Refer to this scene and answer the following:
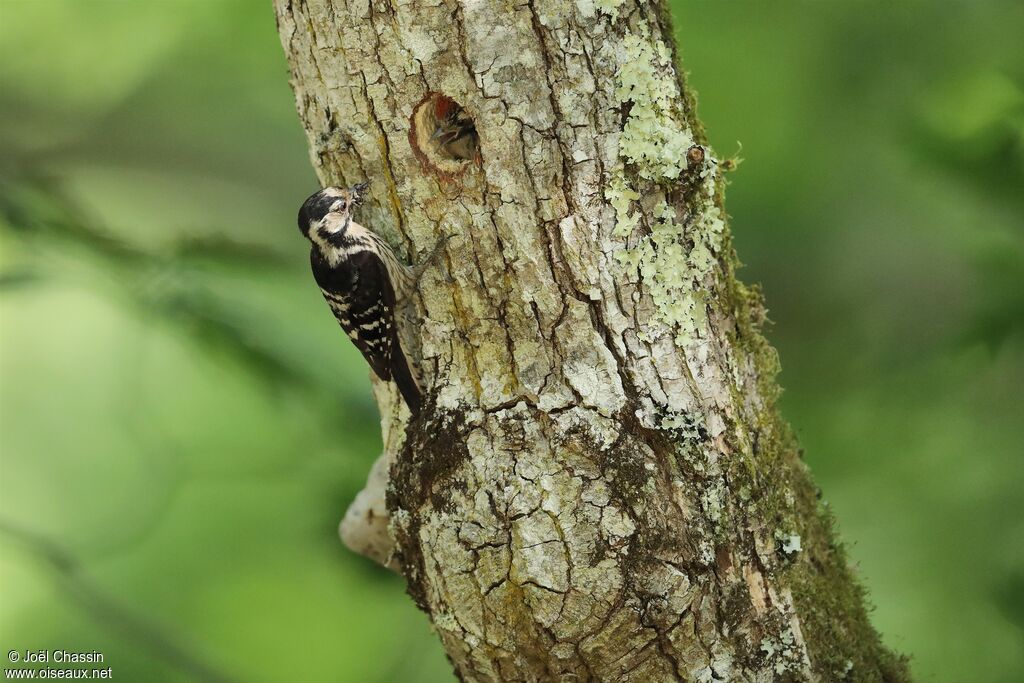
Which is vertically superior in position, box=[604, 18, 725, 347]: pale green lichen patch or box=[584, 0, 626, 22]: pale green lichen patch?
box=[584, 0, 626, 22]: pale green lichen patch

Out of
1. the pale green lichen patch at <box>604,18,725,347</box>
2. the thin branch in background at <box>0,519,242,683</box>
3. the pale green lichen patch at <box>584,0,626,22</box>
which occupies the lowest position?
the thin branch in background at <box>0,519,242,683</box>

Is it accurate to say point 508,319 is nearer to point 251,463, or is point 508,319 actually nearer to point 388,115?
point 388,115

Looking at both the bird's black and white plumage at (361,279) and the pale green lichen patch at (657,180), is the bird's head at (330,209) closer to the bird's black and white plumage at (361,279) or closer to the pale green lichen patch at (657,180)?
the bird's black and white plumage at (361,279)

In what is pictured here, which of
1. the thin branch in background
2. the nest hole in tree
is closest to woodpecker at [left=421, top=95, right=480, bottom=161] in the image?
the nest hole in tree

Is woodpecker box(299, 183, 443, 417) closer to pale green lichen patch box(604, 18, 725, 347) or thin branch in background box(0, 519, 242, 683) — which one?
pale green lichen patch box(604, 18, 725, 347)

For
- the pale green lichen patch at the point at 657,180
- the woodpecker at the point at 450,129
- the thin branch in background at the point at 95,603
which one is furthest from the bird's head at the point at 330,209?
the thin branch in background at the point at 95,603

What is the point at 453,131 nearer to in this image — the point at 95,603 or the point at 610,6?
the point at 610,6
